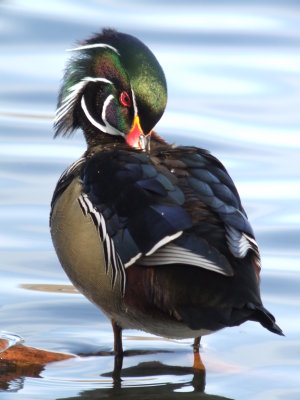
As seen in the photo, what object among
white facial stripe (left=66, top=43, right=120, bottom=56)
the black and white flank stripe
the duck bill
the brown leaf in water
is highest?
white facial stripe (left=66, top=43, right=120, bottom=56)

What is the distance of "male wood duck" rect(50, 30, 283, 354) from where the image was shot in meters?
5.48

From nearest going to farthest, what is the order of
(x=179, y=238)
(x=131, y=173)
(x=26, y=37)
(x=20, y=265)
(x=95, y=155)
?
(x=179, y=238) < (x=131, y=173) < (x=95, y=155) < (x=20, y=265) < (x=26, y=37)

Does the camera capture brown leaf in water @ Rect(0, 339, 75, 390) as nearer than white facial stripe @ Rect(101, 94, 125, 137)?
Yes

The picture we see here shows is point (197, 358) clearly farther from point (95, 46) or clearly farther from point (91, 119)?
point (95, 46)

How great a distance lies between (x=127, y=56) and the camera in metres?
6.51

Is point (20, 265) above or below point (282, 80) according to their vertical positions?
below

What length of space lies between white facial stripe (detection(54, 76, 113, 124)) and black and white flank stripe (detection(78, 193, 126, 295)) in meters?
1.01

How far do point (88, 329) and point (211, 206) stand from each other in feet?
4.24

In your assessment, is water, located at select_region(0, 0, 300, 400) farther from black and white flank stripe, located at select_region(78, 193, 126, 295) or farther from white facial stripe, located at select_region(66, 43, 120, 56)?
white facial stripe, located at select_region(66, 43, 120, 56)

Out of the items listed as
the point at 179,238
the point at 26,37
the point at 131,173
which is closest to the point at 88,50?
the point at 131,173

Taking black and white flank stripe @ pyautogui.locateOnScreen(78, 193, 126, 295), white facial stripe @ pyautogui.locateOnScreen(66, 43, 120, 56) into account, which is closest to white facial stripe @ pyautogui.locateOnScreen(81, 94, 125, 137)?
white facial stripe @ pyautogui.locateOnScreen(66, 43, 120, 56)

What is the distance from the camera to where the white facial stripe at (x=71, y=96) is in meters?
6.83

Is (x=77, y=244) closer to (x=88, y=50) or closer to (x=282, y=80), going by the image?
(x=88, y=50)

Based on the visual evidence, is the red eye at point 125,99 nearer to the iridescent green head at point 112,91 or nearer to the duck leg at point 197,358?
the iridescent green head at point 112,91
